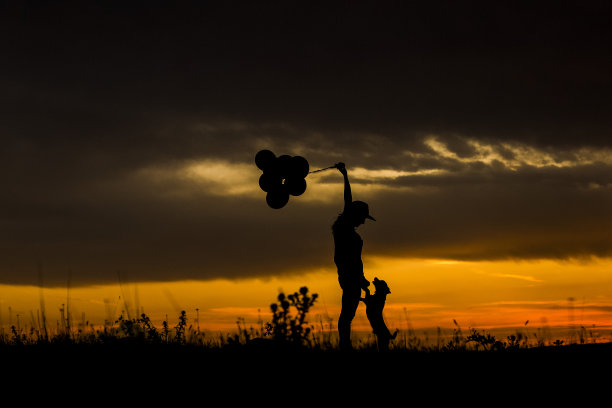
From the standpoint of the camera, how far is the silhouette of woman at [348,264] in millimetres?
11680

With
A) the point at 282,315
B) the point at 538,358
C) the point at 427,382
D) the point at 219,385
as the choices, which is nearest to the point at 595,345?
the point at 538,358

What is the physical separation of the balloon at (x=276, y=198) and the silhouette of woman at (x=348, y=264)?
48.7 inches

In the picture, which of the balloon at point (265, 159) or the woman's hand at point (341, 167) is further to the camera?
the balloon at point (265, 159)

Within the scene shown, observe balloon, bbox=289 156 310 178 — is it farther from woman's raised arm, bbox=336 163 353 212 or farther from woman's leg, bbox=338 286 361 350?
woman's leg, bbox=338 286 361 350

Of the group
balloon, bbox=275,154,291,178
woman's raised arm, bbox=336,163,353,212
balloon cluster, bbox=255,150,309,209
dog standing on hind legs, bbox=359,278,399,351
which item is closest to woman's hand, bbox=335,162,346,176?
woman's raised arm, bbox=336,163,353,212

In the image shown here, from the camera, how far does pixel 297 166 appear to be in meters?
12.5

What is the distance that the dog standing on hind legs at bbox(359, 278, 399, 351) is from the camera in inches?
471

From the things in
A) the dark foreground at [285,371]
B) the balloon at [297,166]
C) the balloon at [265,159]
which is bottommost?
the dark foreground at [285,371]

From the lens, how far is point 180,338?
→ 39.8ft

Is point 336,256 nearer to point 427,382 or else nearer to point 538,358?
point 427,382

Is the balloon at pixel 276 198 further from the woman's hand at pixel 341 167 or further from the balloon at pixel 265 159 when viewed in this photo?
the woman's hand at pixel 341 167

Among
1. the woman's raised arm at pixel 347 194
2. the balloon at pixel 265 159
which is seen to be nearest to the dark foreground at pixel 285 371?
the woman's raised arm at pixel 347 194

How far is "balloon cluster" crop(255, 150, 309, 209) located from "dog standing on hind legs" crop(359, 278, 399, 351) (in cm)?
236

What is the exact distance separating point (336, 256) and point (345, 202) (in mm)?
997
